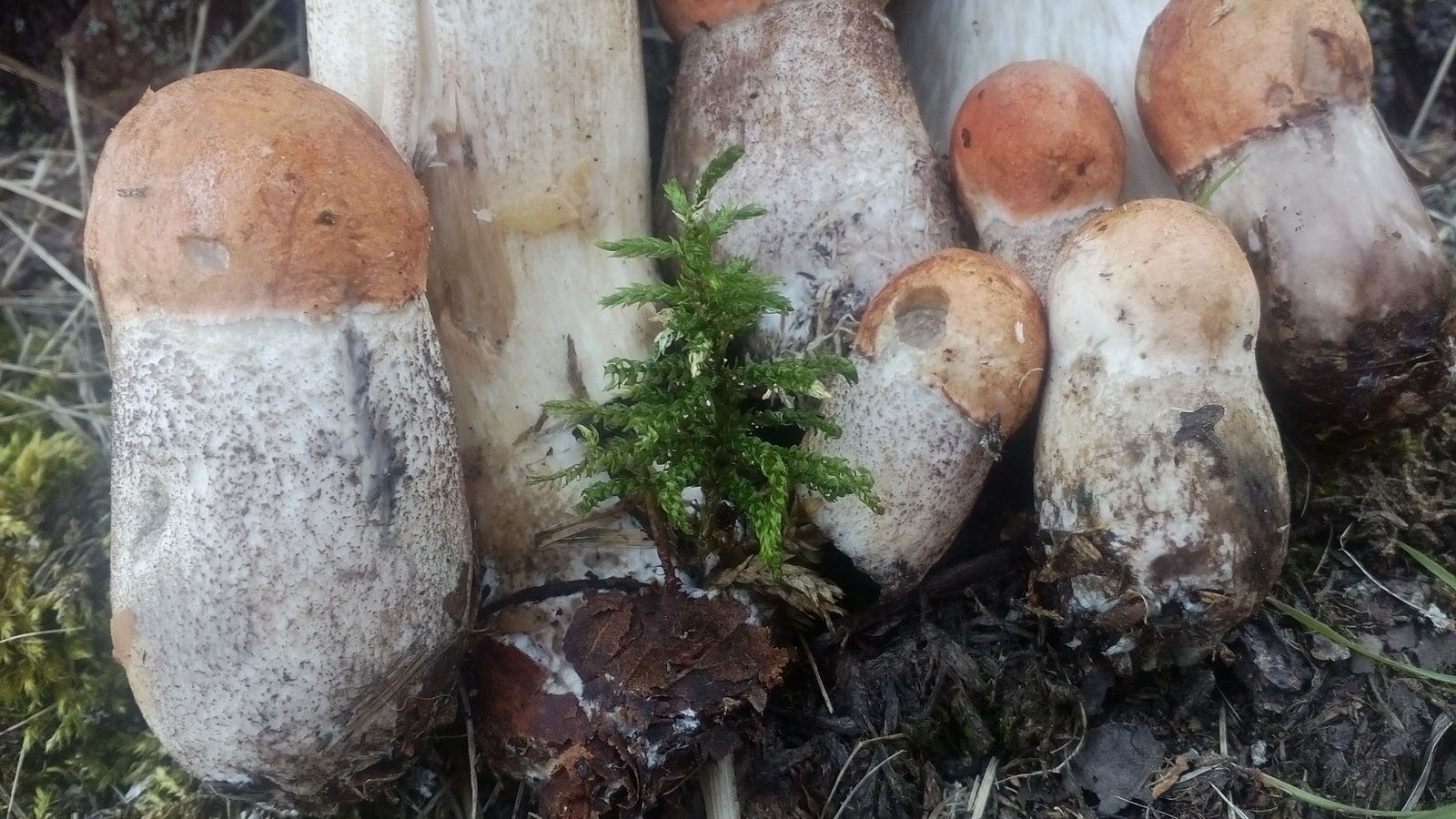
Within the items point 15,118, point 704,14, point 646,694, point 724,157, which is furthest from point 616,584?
point 15,118

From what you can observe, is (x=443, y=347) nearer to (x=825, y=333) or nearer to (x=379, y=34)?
(x=379, y=34)

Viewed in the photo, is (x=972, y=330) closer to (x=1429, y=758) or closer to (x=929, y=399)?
(x=929, y=399)

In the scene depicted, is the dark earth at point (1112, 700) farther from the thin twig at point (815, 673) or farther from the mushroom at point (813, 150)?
the mushroom at point (813, 150)

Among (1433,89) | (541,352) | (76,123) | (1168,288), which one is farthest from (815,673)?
(1433,89)

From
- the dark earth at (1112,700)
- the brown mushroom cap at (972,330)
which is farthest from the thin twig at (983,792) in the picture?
the brown mushroom cap at (972,330)

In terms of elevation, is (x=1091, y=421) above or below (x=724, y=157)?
below

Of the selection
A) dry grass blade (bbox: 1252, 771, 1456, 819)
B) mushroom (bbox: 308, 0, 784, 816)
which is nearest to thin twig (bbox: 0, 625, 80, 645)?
mushroom (bbox: 308, 0, 784, 816)
